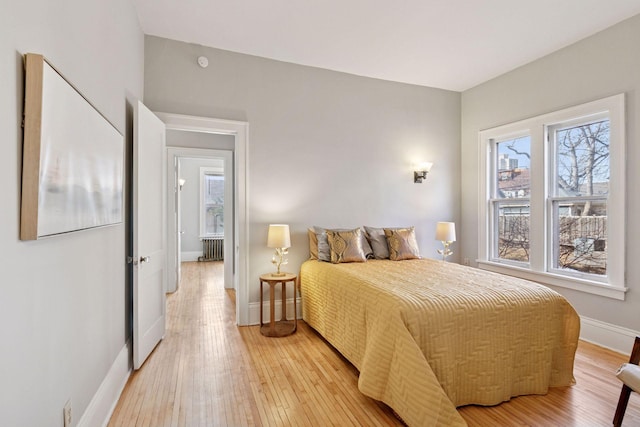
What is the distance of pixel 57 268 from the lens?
55.8 inches

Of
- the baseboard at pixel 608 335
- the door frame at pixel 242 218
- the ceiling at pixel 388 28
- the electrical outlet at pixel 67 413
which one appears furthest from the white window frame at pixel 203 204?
the baseboard at pixel 608 335

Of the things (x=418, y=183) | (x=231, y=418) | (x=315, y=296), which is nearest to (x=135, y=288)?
(x=231, y=418)

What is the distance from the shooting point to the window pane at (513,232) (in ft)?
13.4

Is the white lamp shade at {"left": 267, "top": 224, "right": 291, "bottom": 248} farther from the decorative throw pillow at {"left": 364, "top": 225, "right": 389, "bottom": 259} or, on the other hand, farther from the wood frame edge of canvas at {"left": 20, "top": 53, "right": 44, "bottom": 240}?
the wood frame edge of canvas at {"left": 20, "top": 53, "right": 44, "bottom": 240}

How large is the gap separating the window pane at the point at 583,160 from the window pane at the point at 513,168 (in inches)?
13.9

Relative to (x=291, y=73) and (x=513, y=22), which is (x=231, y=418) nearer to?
(x=291, y=73)

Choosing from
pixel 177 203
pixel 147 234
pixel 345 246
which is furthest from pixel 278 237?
pixel 177 203

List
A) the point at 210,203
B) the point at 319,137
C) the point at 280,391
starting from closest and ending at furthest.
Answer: the point at 280,391, the point at 319,137, the point at 210,203

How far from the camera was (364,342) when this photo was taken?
244 cm

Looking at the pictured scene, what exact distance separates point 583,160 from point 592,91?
676 millimetres

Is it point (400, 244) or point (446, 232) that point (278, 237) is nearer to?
point (400, 244)

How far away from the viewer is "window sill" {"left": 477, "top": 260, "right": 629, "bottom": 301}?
10.2 feet

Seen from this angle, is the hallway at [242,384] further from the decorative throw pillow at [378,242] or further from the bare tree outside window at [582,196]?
the bare tree outside window at [582,196]

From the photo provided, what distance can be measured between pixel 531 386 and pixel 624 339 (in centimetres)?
149
